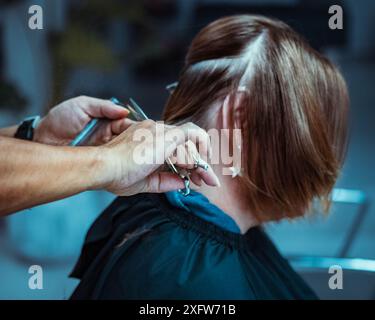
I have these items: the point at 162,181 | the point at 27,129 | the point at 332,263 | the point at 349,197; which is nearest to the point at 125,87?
the point at 349,197

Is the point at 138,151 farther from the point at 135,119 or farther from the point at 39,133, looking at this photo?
the point at 39,133

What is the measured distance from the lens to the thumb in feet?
2.67

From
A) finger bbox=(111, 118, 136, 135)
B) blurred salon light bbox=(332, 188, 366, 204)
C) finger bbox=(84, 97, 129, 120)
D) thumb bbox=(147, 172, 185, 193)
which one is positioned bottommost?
blurred salon light bbox=(332, 188, 366, 204)

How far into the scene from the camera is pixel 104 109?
3.14 feet

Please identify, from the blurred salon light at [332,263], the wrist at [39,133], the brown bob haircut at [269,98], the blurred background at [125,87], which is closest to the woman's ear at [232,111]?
the brown bob haircut at [269,98]

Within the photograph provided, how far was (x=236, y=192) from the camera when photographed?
1.05 metres

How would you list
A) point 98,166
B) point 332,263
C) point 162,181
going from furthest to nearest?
point 332,263 < point 162,181 < point 98,166

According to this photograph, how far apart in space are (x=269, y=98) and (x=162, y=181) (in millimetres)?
266

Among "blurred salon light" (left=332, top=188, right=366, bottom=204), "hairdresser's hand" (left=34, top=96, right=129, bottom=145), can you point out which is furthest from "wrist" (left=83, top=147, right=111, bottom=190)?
"blurred salon light" (left=332, top=188, right=366, bottom=204)

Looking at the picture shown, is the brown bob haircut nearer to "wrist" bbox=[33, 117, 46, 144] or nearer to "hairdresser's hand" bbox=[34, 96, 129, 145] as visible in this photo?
"hairdresser's hand" bbox=[34, 96, 129, 145]

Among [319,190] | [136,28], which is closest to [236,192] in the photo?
[319,190]

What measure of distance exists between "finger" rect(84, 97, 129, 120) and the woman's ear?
168mm
